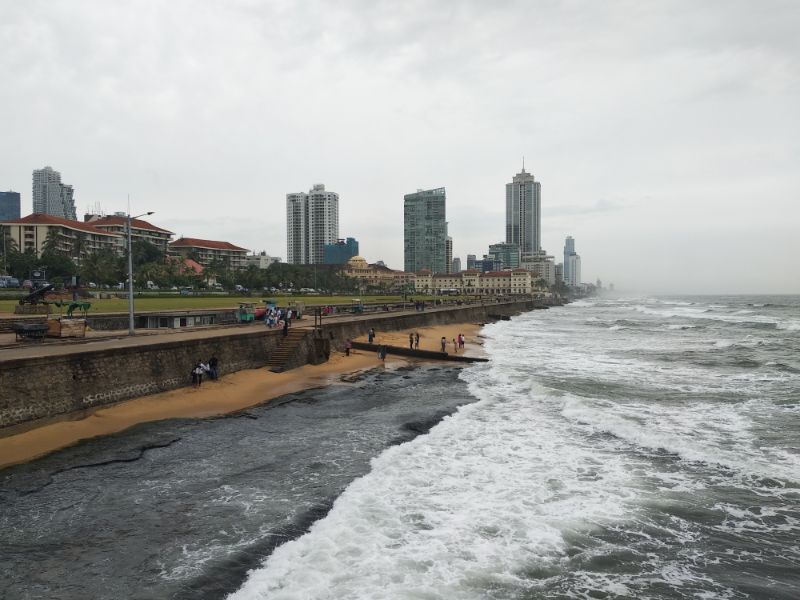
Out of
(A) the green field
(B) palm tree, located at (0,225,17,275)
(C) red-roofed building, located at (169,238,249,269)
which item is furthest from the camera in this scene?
(C) red-roofed building, located at (169,238,249,269)

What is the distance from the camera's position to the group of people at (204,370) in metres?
20.2

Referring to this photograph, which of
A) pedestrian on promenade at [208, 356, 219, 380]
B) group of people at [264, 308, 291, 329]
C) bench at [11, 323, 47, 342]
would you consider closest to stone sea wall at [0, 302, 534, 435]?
pedestrian on promenade at [208, 356, 219, 380]

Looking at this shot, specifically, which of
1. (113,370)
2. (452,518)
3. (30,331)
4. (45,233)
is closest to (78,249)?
(45,233)

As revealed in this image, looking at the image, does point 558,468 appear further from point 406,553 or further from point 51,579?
point 51,579

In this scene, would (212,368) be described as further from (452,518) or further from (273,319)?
(452,518)

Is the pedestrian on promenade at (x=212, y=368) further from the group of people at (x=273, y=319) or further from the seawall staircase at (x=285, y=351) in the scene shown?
the group of people at (x=273, y=319)

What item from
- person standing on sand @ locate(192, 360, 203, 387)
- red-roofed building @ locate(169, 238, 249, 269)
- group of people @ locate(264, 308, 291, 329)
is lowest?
person standing on sand @ locate(192, 360, 203, 387)

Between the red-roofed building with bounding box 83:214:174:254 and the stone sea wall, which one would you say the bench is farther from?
the red-roofed building with bounding box 83:214:174:254

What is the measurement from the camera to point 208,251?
5901 inches

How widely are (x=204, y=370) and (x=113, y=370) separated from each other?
4051 millimetres

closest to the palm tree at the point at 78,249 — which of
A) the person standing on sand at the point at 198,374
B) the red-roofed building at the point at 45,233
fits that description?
the red-roofed building at the point at 45,233

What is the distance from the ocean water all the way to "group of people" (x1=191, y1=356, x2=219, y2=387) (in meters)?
10.6

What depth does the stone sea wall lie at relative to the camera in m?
14.0

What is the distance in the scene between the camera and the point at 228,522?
30.4 feet
